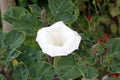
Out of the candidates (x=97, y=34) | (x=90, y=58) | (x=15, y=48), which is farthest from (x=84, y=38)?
(x=97, y=34)

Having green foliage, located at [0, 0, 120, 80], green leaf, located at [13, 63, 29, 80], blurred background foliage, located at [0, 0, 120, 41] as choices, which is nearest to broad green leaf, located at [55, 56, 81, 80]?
green foliage, located at [0, 0, 120, 80]

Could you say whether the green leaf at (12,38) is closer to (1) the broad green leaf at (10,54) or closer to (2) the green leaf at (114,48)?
(1) the broad green leaf at (10,54)

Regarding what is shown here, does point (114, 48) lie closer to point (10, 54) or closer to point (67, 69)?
point (67, 69)

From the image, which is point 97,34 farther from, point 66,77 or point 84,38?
point 66,77

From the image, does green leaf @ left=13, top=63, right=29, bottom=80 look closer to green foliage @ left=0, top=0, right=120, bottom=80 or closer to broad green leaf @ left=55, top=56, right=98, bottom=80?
green foliage @ left=0, top=0, right=120, bottom=80

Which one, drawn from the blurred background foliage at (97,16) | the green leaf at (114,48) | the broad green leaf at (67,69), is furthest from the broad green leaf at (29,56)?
the blurred background foliage at (97,16)
